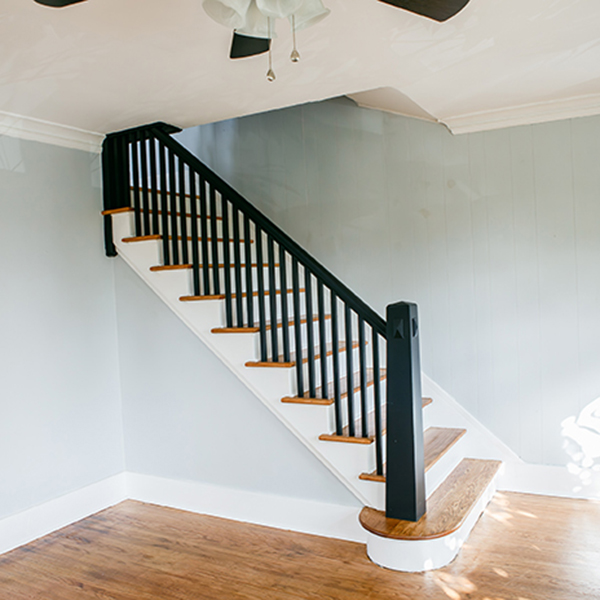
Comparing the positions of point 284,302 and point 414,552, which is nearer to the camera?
point 414,552

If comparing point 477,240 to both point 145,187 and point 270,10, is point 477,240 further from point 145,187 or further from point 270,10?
point 270,10

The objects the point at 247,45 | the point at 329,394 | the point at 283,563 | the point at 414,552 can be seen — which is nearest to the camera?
the point at 247,45

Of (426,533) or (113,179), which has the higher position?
(113,179)

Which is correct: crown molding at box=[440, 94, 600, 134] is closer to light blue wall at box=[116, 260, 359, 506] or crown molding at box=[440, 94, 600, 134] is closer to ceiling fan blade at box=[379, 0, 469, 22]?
ceiling fan blade at box=[379, 0, 469, 22]

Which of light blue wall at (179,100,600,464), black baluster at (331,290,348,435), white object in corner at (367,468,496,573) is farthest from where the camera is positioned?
light blue wall at (179,100,600,464)

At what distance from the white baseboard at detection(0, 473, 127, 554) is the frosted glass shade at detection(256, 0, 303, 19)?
9.38ft

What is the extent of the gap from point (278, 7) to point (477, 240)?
7.80 ft

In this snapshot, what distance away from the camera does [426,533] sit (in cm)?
253

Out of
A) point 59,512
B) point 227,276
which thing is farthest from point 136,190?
point 59,512

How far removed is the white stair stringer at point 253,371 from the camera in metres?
2.88

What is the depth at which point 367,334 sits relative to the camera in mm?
4133

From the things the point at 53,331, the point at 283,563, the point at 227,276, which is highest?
the point at 227,276

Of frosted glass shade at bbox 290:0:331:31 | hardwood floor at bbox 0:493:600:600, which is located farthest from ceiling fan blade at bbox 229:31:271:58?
hardwood floor at bbox 0:493:600:600

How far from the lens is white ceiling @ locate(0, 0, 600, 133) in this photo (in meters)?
2.10
